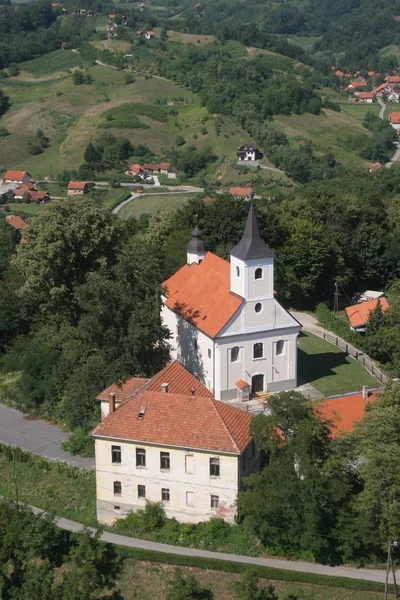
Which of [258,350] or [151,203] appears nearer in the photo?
[258,350]

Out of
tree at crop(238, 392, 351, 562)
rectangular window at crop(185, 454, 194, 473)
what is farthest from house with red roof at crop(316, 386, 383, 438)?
rectangular window at crop(185, 454, 194, 473)

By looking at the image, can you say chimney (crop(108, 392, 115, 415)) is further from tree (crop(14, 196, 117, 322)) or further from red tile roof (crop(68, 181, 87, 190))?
red tile roof (crop(68, 181, 87, 190))

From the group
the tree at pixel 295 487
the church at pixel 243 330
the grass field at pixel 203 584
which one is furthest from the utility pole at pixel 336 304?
the grass field at pixel 203 584

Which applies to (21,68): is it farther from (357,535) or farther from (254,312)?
(357,535)

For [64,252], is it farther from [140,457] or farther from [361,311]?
[361,311]

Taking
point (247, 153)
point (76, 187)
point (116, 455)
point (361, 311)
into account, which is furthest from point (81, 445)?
point (247, 153)

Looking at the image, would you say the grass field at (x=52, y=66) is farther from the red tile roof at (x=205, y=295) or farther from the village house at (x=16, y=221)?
the red tile roof at (x=205, y=295)
